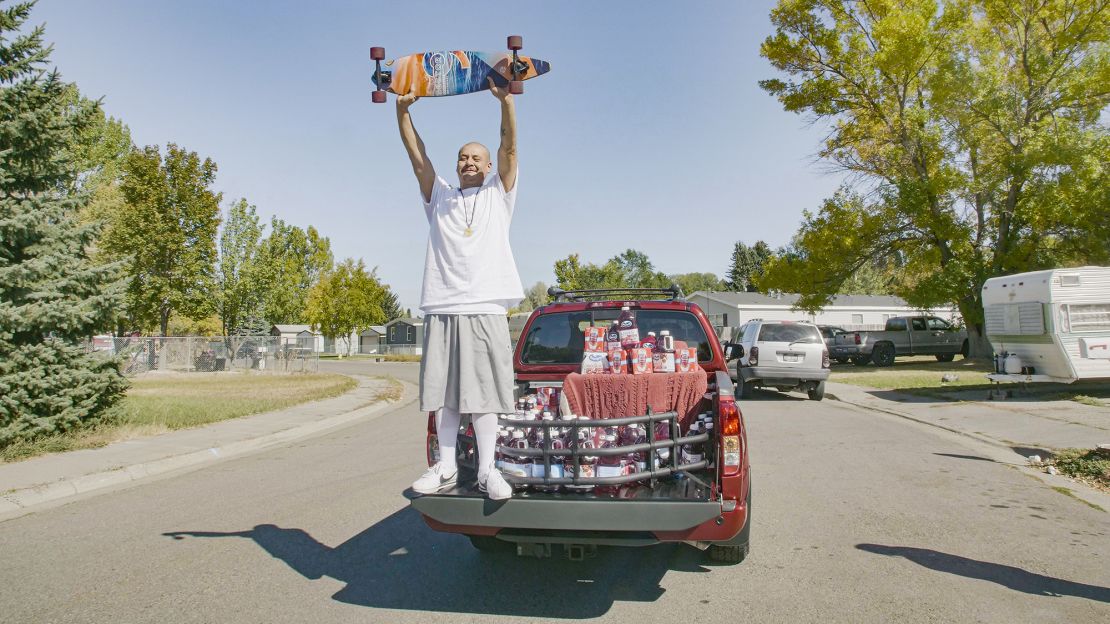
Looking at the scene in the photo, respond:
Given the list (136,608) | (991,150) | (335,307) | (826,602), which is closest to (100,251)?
(335,307)

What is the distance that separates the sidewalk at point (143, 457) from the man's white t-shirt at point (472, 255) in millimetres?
5122

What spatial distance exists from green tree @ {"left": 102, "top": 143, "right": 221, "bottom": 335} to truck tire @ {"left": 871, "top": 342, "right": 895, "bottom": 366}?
29.1m

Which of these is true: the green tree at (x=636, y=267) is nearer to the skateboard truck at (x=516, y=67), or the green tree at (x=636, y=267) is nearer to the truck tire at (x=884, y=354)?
the truck tire at (x=884, y=354)

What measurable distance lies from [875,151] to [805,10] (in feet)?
19.5

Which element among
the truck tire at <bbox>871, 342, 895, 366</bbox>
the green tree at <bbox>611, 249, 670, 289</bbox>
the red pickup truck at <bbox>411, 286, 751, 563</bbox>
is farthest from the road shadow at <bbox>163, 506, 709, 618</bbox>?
the green tree at <bbox>611, 249, 670, 289</bbox>

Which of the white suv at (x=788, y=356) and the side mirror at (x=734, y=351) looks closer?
the side mirror at (x=734, y=351)

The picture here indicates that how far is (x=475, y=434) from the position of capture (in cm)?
362

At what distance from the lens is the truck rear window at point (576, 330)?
225 inches

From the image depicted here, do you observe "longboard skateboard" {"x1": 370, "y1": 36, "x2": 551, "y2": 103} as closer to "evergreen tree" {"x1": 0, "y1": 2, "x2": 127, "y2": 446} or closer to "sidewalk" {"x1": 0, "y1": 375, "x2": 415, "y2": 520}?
"sidewalk" {"x1": 0, "y1": 375, "x2": 415, "y2": 520}

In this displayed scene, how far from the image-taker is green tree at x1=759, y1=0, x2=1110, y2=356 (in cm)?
2117

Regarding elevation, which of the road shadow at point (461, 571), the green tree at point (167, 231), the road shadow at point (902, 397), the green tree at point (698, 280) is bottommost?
the road shadow at point (461, 571)

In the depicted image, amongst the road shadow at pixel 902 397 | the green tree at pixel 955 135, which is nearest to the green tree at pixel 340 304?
the green tree at pixel 955 135

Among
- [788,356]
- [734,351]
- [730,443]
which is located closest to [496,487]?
[730,443]

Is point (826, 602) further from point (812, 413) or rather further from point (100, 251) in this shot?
point (100, 251)
